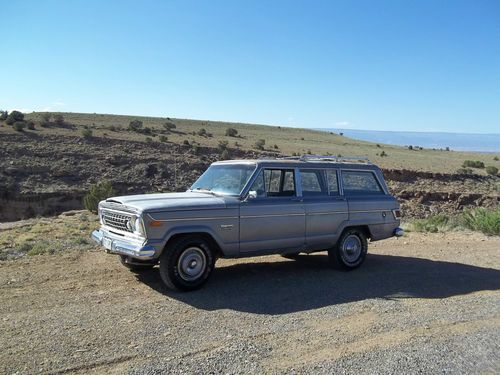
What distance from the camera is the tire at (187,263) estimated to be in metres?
6.81

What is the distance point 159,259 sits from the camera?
6.88 meters

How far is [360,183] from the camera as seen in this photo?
9.16 m

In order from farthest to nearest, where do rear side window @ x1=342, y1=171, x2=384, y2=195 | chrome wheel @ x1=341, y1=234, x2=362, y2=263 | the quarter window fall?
rear side window @ x1=342, y1=171, x2=384, y2=195 → chrome wheel @ x1=341, y1=234, x2=362, y2=263 → the quarter window

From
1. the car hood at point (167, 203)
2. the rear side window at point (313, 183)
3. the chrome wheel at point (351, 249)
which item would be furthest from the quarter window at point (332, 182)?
the car hood at point (167, 203)

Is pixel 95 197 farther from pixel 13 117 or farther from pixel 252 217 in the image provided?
pixel 13 117

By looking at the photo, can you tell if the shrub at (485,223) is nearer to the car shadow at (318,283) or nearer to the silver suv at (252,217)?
the car shadow at (318,283)

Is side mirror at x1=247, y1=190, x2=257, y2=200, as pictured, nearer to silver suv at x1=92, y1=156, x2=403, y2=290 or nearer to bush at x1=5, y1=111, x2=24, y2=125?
silver suv at x1=92, y1=156, x2=403, y2=290

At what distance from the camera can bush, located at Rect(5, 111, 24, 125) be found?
40.3 meters

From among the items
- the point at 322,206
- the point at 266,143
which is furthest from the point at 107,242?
the point at 266,143

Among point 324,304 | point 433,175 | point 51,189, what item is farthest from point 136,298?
point 433,175

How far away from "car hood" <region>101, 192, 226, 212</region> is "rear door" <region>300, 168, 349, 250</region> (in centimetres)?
164

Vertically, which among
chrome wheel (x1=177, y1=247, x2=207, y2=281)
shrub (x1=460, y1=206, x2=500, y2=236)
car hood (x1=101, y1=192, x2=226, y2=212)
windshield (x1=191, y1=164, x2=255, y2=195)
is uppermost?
windshield (x1=191, y1=164, x2=255, y2=195)

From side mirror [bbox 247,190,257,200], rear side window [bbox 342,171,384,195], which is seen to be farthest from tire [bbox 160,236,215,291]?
rear side window [bbox 342,171,384,195]

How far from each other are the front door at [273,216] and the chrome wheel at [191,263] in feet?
2.23
